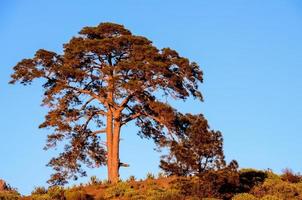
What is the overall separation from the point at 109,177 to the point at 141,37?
10696 mm

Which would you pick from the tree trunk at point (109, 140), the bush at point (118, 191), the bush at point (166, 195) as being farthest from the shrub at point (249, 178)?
the tree trunk at point (109, 140)

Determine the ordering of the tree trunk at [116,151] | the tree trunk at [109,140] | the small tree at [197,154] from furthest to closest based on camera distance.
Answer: the tree trunk at [109,140] < the tree trunk at [116,151] < the small tree at [197,154]

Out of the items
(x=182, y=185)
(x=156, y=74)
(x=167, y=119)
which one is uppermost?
(x=156, y=74)

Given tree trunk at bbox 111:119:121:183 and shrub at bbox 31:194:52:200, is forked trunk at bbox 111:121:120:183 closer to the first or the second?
tree trunk at bbox 111:119:121:183

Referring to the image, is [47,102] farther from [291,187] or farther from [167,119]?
→ [291,187]

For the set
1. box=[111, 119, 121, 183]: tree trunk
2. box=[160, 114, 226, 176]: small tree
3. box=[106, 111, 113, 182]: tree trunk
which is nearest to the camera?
box=[160, 114, 226, 176]: small tree

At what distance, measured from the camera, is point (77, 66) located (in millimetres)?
50094

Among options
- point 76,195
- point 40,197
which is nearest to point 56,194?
point 40,197

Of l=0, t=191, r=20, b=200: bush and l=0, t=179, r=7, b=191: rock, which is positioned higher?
l=0, t=179, r=7, b=191: rock

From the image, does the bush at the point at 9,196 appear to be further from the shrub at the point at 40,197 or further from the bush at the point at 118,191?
the bush at the point at 118,191

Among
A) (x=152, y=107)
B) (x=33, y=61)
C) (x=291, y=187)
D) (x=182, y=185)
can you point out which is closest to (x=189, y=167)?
(x=182, y=185)

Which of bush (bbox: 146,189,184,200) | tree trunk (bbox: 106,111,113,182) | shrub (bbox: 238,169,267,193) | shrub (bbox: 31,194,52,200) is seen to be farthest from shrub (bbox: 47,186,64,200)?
shrub (bbox: 238,169,267,193)

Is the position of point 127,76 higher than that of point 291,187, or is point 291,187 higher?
point 127,76

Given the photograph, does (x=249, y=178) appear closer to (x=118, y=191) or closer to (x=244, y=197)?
(x=244, y=197)
